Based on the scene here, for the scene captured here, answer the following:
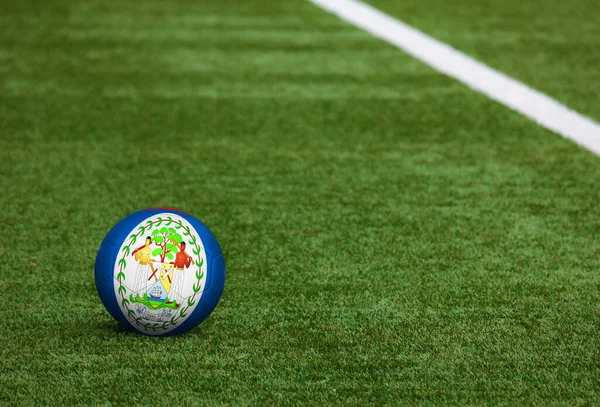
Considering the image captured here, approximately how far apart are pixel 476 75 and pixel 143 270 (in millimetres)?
5095

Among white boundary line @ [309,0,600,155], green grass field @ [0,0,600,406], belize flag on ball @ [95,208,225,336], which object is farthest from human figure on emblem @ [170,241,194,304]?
white boundary line @ [309,0,600,155]

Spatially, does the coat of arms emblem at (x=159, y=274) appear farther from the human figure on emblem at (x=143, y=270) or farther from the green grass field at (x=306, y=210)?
the green grass field at (x=306, y=210)

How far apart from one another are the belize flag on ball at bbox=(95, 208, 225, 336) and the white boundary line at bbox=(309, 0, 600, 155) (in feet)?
11.9

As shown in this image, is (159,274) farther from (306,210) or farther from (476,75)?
(476,75)

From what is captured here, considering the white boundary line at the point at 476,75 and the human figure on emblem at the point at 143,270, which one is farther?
the white boundary line at the point at 476,75

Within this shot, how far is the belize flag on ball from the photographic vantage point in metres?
3.20

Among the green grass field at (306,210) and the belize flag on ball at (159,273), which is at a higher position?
the belize flag on ball at (159,273)

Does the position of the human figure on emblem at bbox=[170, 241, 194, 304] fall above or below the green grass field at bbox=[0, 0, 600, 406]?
above

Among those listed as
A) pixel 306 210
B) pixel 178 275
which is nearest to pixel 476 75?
pixel 306 210

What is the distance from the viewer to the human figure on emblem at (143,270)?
319 centimetres

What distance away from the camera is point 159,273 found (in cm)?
319

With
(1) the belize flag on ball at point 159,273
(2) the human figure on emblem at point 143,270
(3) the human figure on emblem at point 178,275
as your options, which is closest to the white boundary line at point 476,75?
(1) the belize flag on ball at point 159,273

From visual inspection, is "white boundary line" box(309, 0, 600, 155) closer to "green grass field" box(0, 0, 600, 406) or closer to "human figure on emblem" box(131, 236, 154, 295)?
"green grass field" box(0, 0, 600, 406)

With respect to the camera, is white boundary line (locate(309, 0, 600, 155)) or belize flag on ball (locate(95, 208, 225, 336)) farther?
white boundary line (locate(309, 0, 600, 155))
